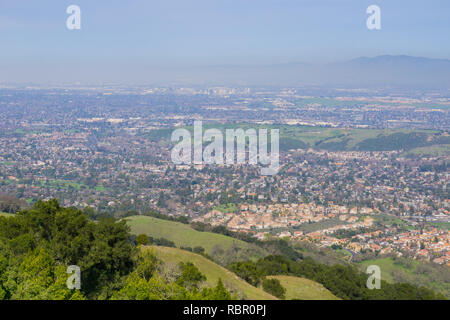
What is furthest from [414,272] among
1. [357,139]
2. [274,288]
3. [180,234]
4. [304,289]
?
[357,139]

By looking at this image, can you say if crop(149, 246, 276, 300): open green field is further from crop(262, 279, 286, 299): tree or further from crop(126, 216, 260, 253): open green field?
crop(126, 216, 260, 253): open green field

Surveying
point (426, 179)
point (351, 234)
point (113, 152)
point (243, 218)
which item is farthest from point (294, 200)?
point (113, 152)

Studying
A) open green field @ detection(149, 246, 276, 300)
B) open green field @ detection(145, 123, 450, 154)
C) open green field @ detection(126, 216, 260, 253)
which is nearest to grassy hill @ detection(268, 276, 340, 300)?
open green field @ detection(149, 246, 276, 300)

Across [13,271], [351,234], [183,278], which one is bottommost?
[351,234]

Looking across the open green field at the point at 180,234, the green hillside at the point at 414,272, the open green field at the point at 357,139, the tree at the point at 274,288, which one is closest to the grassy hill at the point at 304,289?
the tree at the point at 274,288
